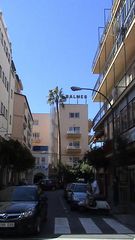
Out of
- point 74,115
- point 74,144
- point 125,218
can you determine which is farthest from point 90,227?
point 74,115

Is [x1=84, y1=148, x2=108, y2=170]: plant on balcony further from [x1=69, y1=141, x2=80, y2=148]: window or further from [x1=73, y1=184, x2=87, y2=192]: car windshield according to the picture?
[x1=69, y1=141, x2=80, y2=148]: window

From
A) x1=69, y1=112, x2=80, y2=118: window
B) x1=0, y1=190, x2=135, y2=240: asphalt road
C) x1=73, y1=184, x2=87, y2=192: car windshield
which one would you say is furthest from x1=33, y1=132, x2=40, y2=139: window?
x1=0, y1=190, x2=135, y2=240: asphalt road

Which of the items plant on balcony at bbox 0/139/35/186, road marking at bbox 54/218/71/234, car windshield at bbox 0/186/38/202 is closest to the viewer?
road marking at bbox 54/218/71/234

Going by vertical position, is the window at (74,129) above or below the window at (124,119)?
above

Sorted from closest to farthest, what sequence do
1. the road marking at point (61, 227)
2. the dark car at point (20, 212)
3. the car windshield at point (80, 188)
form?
the dark car at point (20, 212) < the road marking at point (61, 227) < the car windshield at point (80, 188)

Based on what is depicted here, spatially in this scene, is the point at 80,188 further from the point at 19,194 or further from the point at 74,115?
the point at 74,115

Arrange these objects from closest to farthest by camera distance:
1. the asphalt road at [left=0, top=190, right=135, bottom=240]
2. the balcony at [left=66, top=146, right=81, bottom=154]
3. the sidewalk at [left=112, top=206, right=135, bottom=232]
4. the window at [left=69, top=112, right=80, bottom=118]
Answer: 1. the asphalt road at [left=0, top=190, right=135, bottom=240]
2. the sidewalk at [left=112, top=206, right=135, bottom=232]
3. the balcony at [left=66, top=146, right=81, bottom=154]
4. the window at [left=69, top=112, right=80, bottom=118]

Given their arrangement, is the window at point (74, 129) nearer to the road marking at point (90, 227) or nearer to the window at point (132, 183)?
the window at point (132, 183)

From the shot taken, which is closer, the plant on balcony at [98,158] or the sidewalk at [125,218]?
the sidewalk at [125,218]

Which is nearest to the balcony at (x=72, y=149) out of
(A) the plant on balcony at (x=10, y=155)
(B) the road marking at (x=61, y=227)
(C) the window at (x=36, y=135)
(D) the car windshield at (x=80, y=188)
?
(C) the window at (x=36, y=135)

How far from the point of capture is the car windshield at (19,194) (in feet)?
53.6

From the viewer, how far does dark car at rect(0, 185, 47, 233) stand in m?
14.1

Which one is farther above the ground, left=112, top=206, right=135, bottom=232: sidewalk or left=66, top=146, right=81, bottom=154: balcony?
left=66, top=146, right=81, bottom=154: balcony

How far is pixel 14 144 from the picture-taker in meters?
46.4
